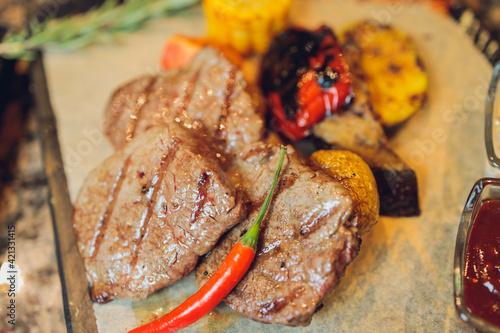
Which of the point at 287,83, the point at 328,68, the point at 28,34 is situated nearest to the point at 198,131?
the point at 287,83

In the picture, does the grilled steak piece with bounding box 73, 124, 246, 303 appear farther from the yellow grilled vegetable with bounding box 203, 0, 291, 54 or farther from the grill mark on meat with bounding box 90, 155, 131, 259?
the yellow grilled vegetable with bounding box 203, 0, 291, 54

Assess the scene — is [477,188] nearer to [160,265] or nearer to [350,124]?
[350,124]

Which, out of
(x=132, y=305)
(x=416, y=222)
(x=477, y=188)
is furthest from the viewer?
(x=416, y=222)

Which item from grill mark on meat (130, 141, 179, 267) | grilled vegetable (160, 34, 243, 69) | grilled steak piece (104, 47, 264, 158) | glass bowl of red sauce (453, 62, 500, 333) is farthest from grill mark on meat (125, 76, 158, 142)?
glass bowl of red sauce (453, 62, 500, 333)

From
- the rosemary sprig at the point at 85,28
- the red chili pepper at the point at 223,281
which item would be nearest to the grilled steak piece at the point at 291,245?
the red chili pepper at the point at 223,281

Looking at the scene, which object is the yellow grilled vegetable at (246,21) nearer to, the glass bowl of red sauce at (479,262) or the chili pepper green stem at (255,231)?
the chili pepper green stem at (255,231)

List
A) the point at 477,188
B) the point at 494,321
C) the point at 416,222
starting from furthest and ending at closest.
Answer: the point at 416,222 → the point at 477,188 → the point at 494,321

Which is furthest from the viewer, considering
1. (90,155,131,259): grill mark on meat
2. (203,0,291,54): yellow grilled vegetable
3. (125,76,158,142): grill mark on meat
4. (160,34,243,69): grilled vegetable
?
(160,34,243,69): grilled vegetable

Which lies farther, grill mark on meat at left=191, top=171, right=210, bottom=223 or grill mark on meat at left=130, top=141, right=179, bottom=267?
grill mark on meat at left=130, top=141, right=179, bottom=267
